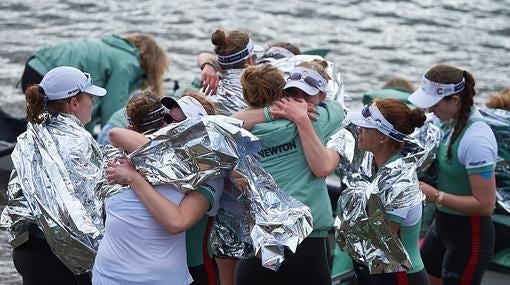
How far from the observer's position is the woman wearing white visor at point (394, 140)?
4953 mm

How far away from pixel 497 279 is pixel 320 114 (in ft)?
7.21

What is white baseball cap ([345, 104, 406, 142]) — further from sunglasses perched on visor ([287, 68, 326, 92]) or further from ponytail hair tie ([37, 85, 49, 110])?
ponytail hair tie ([37, 85, 49, 110])

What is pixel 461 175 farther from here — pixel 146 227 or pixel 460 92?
pixel 146 227

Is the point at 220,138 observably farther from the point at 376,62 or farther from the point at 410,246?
the point at 376,62

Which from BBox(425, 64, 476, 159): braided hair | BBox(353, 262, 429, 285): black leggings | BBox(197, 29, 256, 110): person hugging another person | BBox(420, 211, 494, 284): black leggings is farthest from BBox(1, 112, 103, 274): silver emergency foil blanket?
BBox(420, 211, 494, 284): black leggings

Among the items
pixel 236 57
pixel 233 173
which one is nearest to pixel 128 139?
pixel 233 173

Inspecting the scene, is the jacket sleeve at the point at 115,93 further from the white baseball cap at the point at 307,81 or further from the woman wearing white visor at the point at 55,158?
the white baseball cap at the point at 307,81

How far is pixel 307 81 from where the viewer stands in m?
5.16

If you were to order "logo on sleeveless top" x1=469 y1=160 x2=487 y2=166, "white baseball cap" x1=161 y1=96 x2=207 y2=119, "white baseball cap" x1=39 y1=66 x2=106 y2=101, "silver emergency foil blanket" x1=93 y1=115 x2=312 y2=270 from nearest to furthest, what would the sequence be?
"silver emergency foil blanket" x1=93 y1=115 x2=312 y2=270
"white baseball cap" x1=161 y1=96 x2=207 y2=119
"white baseball cap" x1=39 y1=66 x2=106 y2=101
"logo on sleeveless top" x1=469 y1=160 x2=487 y2=166

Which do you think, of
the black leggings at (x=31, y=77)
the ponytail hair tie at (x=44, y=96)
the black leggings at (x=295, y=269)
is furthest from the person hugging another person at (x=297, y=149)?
the black leggings at (x=31, y=77)

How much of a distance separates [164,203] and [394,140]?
1.27 m

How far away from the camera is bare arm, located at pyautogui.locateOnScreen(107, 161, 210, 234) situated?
4230 mm

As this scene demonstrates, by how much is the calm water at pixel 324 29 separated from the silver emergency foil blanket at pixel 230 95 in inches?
251

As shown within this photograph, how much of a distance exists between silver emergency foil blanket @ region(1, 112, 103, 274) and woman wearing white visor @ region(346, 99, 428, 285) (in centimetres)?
127
